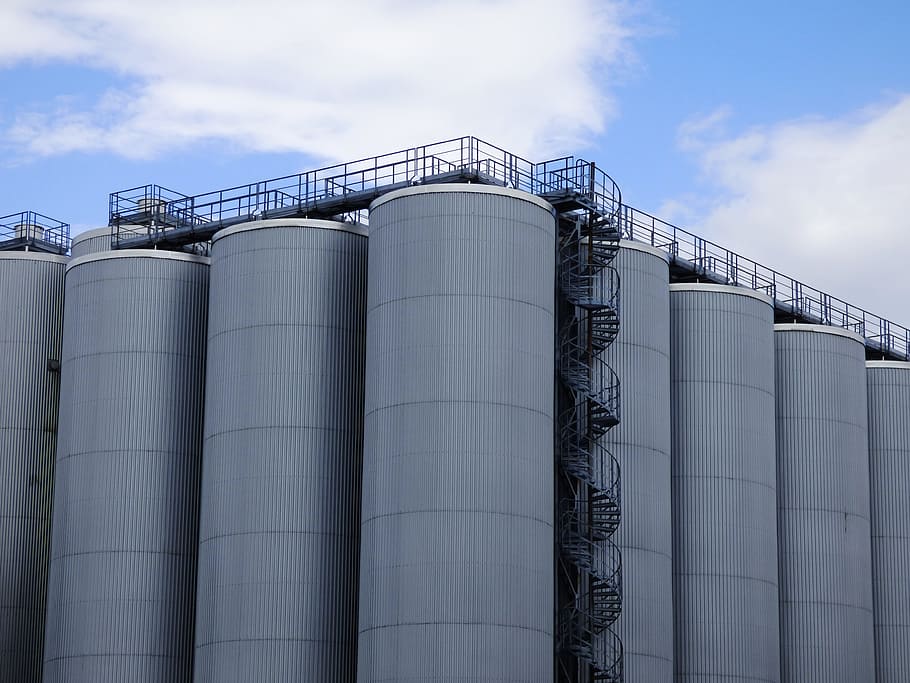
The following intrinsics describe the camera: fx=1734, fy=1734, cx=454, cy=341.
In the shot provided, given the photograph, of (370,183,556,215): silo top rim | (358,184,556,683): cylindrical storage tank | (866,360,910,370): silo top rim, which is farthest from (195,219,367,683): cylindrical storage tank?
(866,360,910,370): silo top rim

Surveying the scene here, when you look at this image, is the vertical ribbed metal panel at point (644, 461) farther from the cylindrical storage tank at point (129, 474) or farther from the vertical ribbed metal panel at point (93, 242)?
the vertical ribbed metal panel at point (93, 242)

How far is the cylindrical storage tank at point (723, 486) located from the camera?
76812mm

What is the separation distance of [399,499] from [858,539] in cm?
2749

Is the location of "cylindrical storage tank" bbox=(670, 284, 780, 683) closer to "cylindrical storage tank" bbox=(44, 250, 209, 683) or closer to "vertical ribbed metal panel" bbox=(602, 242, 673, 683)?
"vertical ribbed metal panel" bbox=(602, 242, 673, 683)

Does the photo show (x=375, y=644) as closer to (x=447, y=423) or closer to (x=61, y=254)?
(x=447, y=423)

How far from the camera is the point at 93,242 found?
287ft

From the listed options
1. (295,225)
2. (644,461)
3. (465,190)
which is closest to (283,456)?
(295,225)

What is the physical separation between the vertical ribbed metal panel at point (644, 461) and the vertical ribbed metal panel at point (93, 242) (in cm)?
2679

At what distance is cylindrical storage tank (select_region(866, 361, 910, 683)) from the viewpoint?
287 feet

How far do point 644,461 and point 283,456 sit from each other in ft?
51.8

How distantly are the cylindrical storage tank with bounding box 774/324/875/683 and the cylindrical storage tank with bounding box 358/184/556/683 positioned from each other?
18.1 metres

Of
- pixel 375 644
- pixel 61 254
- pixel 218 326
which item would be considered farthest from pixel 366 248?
pixel 61 254

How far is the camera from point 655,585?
7444 cm

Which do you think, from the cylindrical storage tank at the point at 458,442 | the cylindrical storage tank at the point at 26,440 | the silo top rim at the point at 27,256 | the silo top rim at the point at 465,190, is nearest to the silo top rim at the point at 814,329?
the cylindrical storage tank at the point at 458,442
